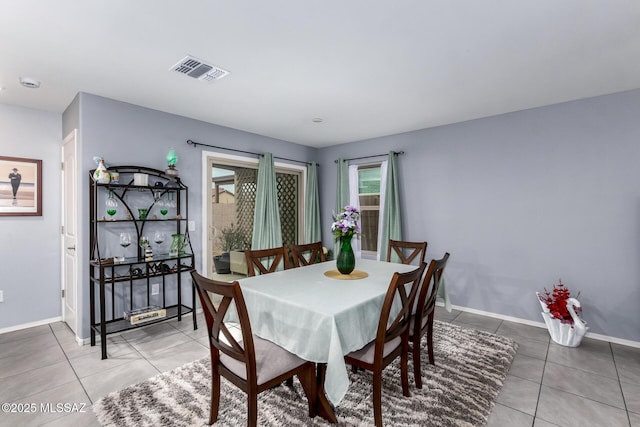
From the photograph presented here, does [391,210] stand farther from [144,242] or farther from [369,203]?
[144,242]

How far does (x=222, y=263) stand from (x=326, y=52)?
3119mm

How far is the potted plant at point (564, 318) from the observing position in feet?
9.77

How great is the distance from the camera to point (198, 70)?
8.46 ft

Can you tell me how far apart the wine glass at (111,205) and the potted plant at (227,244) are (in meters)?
1.34

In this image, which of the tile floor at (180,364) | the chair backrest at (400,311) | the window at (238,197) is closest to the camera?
the chair backrest at (400,311)

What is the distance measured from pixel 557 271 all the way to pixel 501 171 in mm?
1259

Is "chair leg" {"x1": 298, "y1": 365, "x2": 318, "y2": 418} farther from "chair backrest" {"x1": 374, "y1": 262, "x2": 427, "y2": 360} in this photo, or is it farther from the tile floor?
the tile floor

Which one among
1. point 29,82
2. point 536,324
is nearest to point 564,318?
point 536,324

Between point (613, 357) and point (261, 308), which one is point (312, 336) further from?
point (613, 357)

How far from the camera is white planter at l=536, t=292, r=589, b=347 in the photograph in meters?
2.96

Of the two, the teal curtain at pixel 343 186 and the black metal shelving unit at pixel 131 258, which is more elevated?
the teal curtain at pixel 343 186

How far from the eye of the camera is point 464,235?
405cm

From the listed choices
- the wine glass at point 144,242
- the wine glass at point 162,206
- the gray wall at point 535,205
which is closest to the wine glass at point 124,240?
the wine glass at point 144,242

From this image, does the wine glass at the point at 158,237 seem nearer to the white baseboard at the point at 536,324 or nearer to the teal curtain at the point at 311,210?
the teal curtain at the point at 311,210
